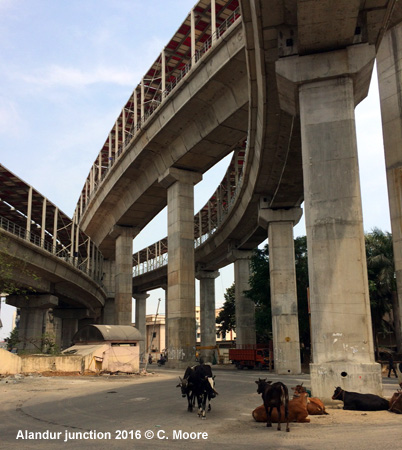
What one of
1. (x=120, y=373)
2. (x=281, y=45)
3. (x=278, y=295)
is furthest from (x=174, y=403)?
(x=278, y=295)

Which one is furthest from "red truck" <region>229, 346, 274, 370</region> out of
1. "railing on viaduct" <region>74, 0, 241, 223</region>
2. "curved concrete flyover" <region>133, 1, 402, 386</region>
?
"curved concrete flyover" <region>133, 1, 402, 386</region>

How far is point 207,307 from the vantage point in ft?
221

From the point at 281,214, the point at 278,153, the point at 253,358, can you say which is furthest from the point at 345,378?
the point at 253,358

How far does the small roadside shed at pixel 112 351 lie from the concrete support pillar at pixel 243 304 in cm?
2386

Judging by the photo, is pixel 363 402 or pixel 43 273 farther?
pixel 43 273

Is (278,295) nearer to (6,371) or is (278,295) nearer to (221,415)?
(6,371)

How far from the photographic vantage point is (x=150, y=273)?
271 feet

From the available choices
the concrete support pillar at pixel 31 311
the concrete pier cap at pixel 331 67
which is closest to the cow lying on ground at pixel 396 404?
the concrete pier cap at pixel 331 67

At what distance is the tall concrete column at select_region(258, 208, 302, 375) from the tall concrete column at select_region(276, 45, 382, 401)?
19348 millimetres

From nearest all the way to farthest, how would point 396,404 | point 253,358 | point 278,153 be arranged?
1. point 396,404
2. point 278,153
3. point 253,358

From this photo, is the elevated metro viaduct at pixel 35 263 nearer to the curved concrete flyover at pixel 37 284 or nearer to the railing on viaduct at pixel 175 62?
the curved concrete flyover at pixel 37 284

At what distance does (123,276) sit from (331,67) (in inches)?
1648

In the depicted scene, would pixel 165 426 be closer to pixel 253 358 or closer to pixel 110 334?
pixel 110 334

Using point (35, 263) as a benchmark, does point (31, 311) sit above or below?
below
